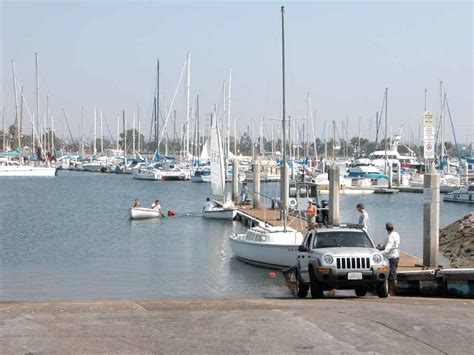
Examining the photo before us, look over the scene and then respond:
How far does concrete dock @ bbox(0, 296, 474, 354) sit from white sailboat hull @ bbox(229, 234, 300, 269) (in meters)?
11.9

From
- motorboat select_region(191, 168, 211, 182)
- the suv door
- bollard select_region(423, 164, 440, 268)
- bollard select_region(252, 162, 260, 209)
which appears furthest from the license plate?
motorboat select_region(191, 168, 211, 182)

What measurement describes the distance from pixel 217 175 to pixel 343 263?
1430 inches

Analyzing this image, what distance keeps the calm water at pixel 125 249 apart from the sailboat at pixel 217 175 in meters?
0.87

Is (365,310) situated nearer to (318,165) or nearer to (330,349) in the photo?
(330,349)

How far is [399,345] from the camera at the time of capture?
471 inches

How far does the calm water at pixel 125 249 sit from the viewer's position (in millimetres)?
26891

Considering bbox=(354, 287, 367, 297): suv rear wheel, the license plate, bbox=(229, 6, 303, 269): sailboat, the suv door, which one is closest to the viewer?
the license plate

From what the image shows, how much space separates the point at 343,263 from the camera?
1820cm

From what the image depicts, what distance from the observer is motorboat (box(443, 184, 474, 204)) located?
75.4 m

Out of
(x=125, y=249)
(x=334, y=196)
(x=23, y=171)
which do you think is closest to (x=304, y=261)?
(x=334, y=196)

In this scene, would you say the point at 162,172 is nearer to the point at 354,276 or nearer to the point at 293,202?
the point at 293,202

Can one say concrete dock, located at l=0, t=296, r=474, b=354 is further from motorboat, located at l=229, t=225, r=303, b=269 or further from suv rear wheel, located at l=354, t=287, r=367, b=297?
motorboat, located at l=229, t=225, r=303, b=269

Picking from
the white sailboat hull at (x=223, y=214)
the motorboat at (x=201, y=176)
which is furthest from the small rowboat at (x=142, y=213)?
the motorboat at (x=201, y=176)

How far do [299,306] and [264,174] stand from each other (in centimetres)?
9204
